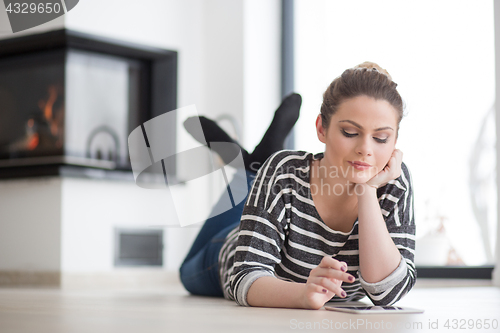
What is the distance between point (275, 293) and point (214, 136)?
1.18m

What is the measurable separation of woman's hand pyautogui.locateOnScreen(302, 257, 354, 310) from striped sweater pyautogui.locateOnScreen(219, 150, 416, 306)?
17 cm

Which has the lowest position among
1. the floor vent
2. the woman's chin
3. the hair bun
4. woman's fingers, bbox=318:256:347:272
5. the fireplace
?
the floor vent

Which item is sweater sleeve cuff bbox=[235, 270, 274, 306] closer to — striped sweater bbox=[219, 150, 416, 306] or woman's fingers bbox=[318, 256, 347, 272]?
striped sweater bbox=[219, 150, 416, 306]

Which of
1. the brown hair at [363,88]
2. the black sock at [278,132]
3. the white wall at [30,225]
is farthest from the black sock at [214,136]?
the white wall at [30,225]

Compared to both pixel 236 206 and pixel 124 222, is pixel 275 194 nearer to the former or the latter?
pixel 236 206

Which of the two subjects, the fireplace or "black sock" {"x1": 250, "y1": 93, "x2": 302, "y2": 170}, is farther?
the fireplace

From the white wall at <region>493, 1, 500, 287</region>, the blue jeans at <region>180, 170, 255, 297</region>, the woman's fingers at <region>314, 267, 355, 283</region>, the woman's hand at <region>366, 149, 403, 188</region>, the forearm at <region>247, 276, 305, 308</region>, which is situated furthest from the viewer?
the white wall at <region>493, 1, 500, 287</region>

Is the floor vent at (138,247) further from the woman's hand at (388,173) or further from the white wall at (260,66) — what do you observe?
the woman's hand at (388,173)

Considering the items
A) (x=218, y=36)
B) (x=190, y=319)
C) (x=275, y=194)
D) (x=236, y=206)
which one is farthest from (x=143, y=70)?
(x=190, y=319)

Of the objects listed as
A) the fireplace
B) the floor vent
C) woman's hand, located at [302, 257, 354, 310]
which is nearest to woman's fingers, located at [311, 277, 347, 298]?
woman's hand, located at [302, 257, 354, 310]

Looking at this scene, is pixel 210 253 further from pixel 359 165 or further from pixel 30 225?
pixel 30 225

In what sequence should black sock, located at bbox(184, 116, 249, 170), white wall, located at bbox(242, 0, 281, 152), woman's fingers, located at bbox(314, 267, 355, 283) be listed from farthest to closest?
white wall, located at bbox(242, 0, 281, 152) → black sock, located at bbox(184, 116, 249, 170) → woman's fingers, located at bbox(314, 267, 355, 283)

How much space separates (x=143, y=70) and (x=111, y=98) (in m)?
0.31

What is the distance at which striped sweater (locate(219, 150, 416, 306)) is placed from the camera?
48.9 inches
